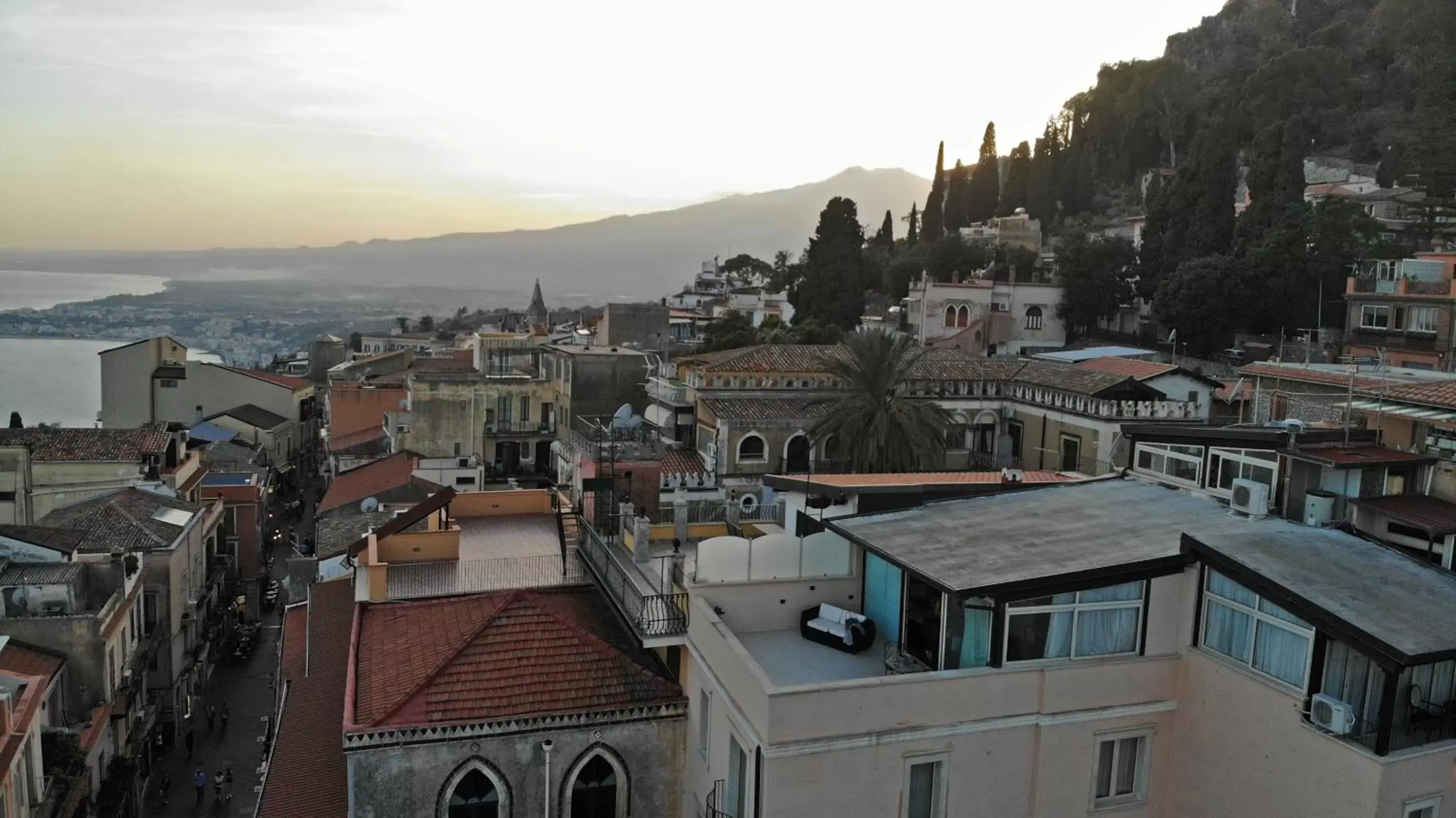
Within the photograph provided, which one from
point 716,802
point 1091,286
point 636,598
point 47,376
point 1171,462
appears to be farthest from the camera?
point 47,376

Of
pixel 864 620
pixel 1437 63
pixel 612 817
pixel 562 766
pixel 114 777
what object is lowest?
pixel 114 777

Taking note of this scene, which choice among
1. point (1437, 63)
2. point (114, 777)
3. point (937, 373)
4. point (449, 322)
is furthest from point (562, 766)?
point (449, 322)

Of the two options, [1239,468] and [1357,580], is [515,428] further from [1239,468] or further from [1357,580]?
[1357,580]

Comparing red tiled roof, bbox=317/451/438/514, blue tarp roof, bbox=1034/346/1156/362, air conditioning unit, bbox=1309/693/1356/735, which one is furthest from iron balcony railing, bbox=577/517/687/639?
blue tarp roof, bbox=1034/346/1156/362

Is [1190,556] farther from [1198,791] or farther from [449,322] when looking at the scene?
[449,322]

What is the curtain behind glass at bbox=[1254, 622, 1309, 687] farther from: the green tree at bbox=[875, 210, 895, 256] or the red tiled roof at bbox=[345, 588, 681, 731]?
the green tree at bbox=[875, 210, 895, 256]

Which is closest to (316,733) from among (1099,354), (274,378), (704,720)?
(704,720)

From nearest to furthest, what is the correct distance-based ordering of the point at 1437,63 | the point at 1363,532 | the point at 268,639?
the point at 1363,532
the point at 268,639
the point at 1437,63
